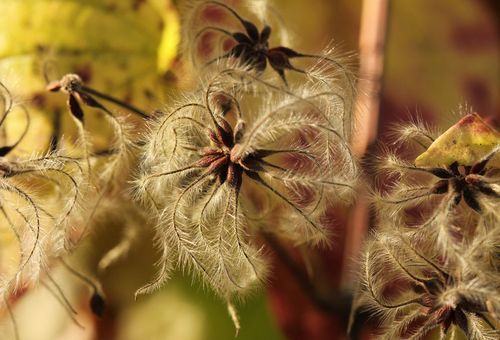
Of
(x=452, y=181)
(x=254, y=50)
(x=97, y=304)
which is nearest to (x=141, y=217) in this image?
(x=97, y=304)

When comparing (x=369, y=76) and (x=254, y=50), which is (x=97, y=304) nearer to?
(x=254, y=50)

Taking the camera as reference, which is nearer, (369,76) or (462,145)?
(462,145)

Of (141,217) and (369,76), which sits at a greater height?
(369,76)

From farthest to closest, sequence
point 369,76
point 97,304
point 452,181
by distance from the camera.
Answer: point 369,76 → point 97,304 → point 452,181

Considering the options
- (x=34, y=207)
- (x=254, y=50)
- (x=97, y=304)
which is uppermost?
(x=254, y=50)

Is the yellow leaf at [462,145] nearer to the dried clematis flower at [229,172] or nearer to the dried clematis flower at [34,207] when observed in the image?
the dried clematis flower at [229,172]

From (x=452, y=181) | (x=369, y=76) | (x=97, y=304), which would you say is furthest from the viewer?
(x=369, y=76)
